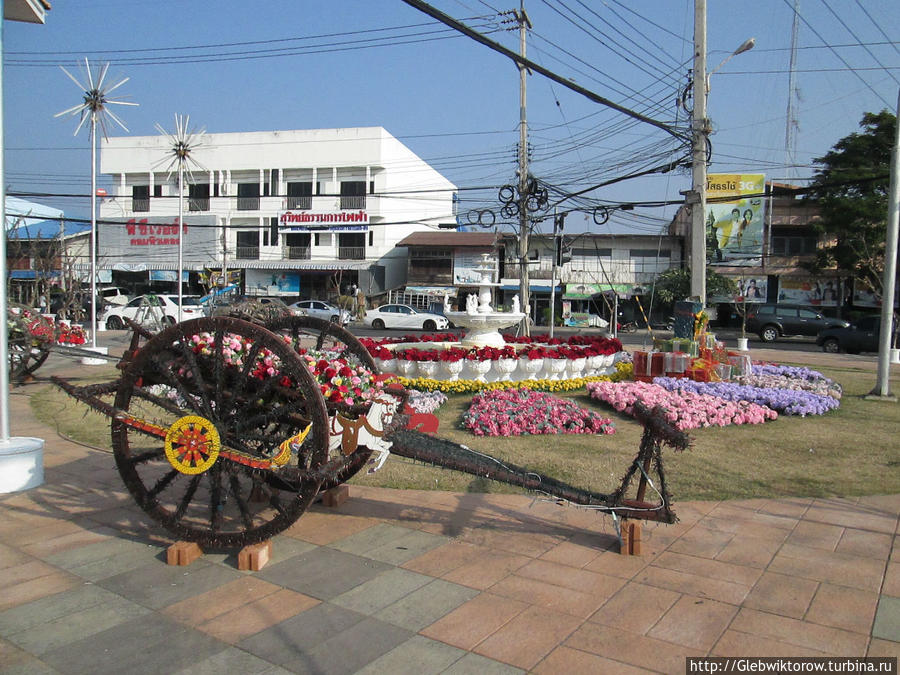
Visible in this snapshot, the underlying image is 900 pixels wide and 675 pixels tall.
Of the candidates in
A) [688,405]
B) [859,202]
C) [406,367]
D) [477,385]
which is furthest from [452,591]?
[859,202]

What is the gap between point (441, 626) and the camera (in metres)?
3.69

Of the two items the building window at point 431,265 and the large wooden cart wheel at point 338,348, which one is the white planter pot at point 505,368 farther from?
the building window at point 431,265

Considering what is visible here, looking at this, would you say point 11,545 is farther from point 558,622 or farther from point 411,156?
point 411,156

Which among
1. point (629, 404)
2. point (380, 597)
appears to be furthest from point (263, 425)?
point (629, 404)

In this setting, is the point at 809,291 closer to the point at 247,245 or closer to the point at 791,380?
the point at 791,380

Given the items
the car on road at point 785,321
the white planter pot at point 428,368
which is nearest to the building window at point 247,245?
the car on road at point 785,321

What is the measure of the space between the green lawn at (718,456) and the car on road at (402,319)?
75.6ft

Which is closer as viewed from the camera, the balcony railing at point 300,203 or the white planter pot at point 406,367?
the white planter pot at point 406,367

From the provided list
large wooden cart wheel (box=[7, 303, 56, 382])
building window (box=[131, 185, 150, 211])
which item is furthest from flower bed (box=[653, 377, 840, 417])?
building window (box=[131, 185, 150, 211])

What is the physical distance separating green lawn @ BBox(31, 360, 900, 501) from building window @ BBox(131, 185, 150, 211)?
38358 mm

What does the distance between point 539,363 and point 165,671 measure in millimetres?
8849

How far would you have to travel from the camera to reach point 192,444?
4.42m

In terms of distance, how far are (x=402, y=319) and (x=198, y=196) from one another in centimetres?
1929

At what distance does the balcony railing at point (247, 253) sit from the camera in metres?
43.6
